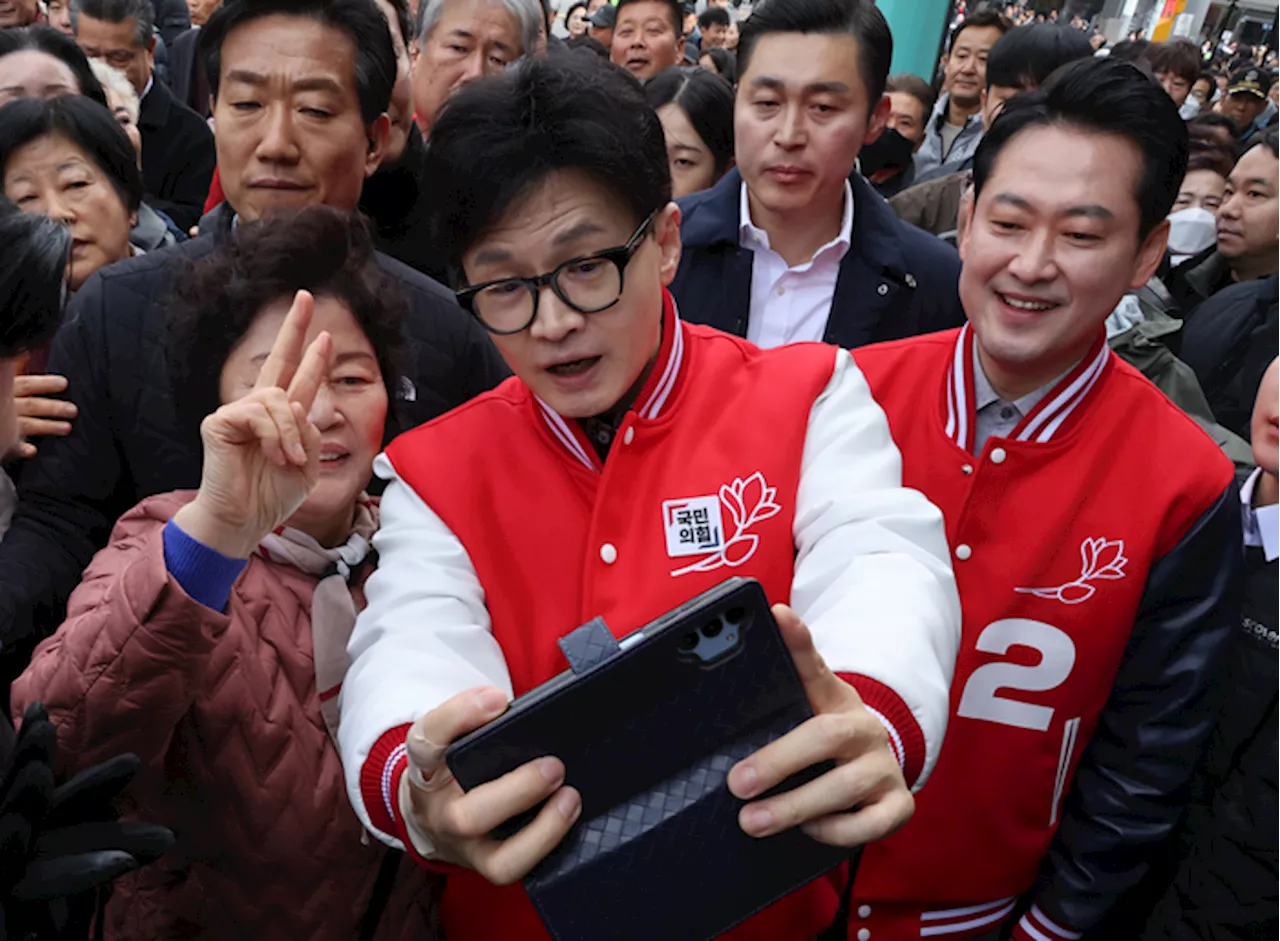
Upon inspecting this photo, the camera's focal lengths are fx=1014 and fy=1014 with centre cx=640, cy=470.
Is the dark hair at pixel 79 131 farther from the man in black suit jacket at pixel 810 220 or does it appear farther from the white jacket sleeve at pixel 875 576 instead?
the white jacket sleeve at pixel 875 576

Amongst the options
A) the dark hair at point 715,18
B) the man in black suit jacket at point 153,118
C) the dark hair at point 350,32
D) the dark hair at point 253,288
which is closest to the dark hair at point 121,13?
the man in black suit jacket at point 153,118

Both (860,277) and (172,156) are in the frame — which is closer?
(860,277)

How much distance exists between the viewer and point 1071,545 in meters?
1.69

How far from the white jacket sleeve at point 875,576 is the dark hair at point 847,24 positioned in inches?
59.1

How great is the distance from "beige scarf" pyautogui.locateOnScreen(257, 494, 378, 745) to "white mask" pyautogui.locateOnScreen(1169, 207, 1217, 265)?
3847 millimetres

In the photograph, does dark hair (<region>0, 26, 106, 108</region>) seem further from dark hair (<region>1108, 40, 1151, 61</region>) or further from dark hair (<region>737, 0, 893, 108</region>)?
dark hair (<region>1108, 40, 1151, 61</region>)

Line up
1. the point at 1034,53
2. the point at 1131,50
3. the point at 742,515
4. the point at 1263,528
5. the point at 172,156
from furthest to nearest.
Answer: the point at 1131,50, the point at 172,156, the point at 1034,53, the point at 1263,528, the point at 742,515

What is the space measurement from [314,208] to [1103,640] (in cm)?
148

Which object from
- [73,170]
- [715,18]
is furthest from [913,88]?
[73,170]

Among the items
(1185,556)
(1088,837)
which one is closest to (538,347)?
(1185,556)

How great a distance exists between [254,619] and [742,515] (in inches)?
26.8

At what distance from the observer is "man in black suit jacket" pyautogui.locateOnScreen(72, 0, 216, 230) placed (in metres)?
4.07

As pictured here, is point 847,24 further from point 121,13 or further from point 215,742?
point 121,13

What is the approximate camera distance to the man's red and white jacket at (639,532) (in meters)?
1.21
